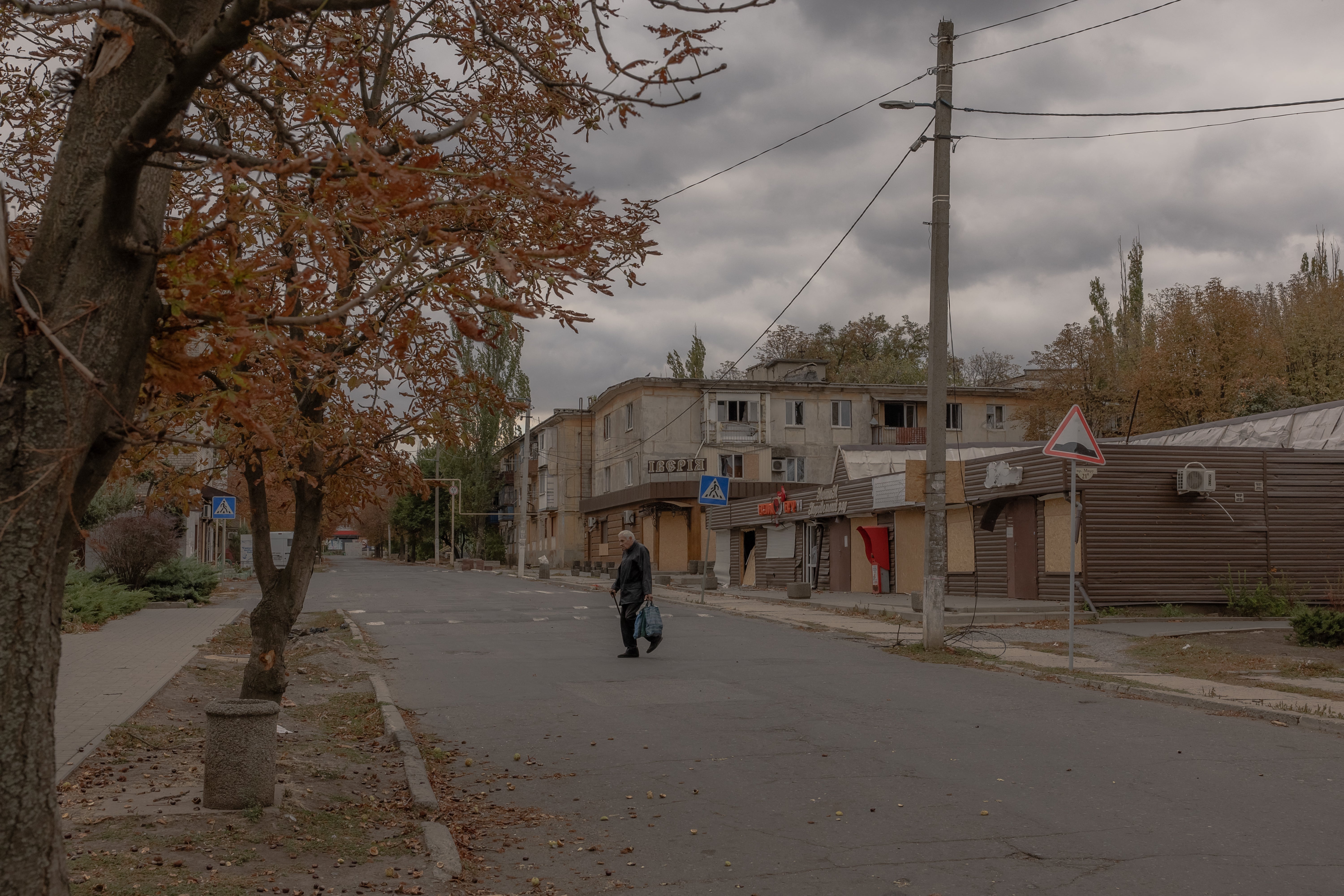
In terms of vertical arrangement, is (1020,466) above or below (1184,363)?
below

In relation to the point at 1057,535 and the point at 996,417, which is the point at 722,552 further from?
the point at 1057,535

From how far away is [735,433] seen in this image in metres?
58.7

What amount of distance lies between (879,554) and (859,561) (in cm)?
256

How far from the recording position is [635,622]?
15.9 metres

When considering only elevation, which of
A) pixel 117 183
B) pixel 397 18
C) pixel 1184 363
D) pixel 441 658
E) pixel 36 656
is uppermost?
pixel 1184 363

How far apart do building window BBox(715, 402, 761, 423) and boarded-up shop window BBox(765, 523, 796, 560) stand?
18.1m

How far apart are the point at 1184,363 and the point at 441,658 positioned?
3684cm

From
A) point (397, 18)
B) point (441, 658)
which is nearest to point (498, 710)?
point (441, 658)

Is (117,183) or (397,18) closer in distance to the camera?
(117,183)

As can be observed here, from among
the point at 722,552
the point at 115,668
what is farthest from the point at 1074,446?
the point at 722,552

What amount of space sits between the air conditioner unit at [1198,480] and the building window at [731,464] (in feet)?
119

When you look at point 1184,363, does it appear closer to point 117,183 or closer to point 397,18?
point 397,18

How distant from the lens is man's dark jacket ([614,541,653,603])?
15773mm

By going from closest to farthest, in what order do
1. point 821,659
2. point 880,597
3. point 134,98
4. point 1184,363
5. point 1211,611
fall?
point 134,98 < point 821,659 < point 1211,611 < point 880,597 < point 1184,363
